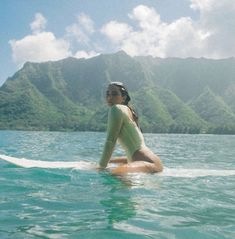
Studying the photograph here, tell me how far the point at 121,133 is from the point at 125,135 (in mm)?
103

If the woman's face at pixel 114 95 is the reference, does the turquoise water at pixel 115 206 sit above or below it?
below

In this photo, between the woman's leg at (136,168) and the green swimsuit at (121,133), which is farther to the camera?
the green swimsuit at (121,133)

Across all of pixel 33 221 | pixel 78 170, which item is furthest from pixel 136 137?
pixel 33 221

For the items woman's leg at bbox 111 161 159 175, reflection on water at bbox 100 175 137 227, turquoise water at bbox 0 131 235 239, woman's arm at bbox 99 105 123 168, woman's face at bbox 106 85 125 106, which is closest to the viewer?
turquoise water at bbox 0 131 235 239

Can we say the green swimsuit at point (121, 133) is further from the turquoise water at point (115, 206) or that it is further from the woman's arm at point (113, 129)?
the turquoise water at point (115, 206)

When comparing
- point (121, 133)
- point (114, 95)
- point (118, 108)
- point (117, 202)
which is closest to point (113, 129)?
point (121, 133)

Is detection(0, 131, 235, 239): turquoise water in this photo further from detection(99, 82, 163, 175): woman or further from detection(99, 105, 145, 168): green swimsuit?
detection(99, 105, 145, 168): green swimsuit

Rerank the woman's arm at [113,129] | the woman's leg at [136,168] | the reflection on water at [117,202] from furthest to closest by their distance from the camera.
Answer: the woman's arm at [113,129] < the woman's leg at [136,168] < the reflection on water at [117,202]

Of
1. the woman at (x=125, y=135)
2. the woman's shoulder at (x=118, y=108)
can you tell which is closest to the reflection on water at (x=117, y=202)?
the woman at (x=125, y=135)

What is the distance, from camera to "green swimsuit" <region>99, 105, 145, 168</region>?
7949 mm

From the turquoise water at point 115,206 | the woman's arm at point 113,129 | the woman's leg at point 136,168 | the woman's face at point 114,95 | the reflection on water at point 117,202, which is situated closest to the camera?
the turquoise water at point 115,206

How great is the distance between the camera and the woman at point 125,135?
7.95m

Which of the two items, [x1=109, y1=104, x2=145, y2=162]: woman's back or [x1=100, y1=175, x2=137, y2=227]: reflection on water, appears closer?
[x1=100, y1=175, x2=137, y2=227]: reflection on water

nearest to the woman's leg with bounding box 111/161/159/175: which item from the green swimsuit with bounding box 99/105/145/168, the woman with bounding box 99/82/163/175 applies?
the woman with bounding box 99/82/163/175
